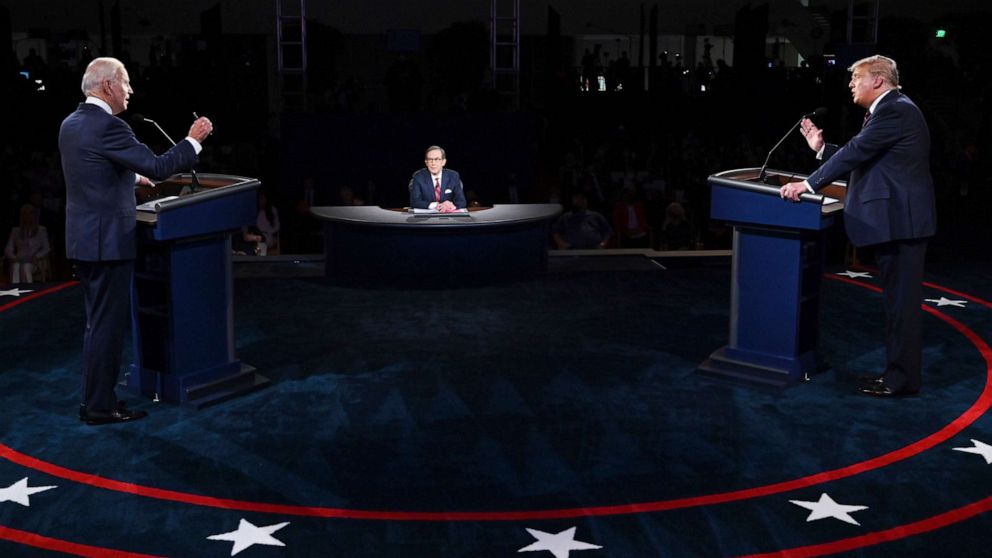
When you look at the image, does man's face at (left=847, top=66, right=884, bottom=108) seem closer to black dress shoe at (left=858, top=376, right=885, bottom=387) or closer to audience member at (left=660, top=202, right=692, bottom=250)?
black dress shoe at (left=858, top=376, right=885, bottom=387)

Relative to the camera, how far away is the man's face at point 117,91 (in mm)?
4102

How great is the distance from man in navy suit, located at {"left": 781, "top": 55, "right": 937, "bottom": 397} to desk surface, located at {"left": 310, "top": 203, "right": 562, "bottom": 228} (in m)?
3.13

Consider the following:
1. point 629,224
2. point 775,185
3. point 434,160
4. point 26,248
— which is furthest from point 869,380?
point 26,248

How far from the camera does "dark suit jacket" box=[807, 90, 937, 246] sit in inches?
173

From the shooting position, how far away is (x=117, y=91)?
13.5 feet

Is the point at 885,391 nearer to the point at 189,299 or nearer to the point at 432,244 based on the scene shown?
the point at 189,299

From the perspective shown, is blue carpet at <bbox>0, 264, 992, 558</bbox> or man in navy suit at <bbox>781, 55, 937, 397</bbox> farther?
man in navy suit at <bbox>781, 55, 937, 397</bbox>

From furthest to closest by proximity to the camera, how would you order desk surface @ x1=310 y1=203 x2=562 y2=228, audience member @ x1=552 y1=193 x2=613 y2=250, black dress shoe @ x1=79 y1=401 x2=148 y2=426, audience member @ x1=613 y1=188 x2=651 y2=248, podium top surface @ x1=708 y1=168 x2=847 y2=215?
audience member @ x1=613 y1=188 x2=651 y2=248, audience member @ x1=552 y1=193 x2=613 y2=250, desk surface @ x1=310 y1=203 x2=562 y2=228, podium top surface @ x1=708 y1=168 x2=847 y2=215, black dress shoe @ x1=79 y1=401 x2=148 y2=426

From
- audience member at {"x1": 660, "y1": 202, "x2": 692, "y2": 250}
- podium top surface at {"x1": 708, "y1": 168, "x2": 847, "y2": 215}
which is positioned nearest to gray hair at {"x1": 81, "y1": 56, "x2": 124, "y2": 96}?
podium top surface at {"x1": 708, "y1": 168, "x2": 847, "y2": 215}

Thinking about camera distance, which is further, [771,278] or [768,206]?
→ [771,278]

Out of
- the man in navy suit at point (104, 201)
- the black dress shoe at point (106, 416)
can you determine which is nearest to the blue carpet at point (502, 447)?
the black dress shoe at point (106, 416)

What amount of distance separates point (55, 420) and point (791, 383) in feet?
10.7

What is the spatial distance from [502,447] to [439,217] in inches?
Answer: 143

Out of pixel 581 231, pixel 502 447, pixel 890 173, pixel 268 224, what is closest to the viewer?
pixel 502 447
